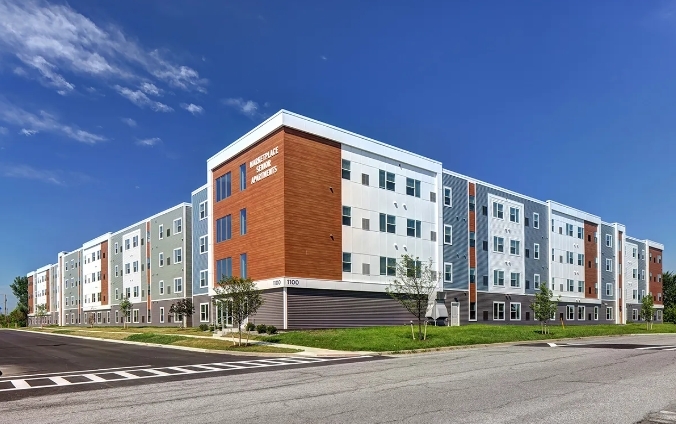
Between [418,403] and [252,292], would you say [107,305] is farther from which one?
[418,403]

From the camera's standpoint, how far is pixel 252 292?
100 feet

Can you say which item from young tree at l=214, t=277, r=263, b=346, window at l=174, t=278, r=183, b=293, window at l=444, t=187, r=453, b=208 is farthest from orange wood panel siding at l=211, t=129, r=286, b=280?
window at l=444, t=187, r=453, b=208

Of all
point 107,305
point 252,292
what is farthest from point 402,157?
point 107,305

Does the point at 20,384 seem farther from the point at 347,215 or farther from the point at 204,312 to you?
the point at 204,312

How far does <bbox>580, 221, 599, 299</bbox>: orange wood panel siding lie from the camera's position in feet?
232

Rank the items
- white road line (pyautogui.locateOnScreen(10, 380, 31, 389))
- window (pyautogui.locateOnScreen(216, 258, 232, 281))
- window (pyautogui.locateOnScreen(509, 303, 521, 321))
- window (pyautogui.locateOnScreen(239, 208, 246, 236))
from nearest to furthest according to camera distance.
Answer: white road line (pyautogui.locateOnScreen(10, 380, 31, 389))
window (pyautogui.locateOnScreen(239, 208, 246, 236))
window (pyautogui.locateOnScreen(216, 258, 232, 281))
window (pyautogui.locateOnScreen(509, 303, 521, 321))

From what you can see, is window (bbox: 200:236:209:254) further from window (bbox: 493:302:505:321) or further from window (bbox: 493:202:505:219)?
window (bbox: 493:302:505:321)

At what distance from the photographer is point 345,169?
4225cm

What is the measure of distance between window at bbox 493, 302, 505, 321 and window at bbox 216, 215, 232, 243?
28770 mm

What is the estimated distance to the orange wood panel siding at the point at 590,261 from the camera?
70812mm

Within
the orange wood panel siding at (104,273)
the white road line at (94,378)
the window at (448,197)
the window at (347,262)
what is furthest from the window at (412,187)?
the orange wood panel siding at (104,273)

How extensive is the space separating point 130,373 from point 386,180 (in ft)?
101

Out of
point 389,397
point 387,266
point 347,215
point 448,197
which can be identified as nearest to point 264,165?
point 347,215

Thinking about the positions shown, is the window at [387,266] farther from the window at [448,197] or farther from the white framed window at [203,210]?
the white framed window at [203,210]
